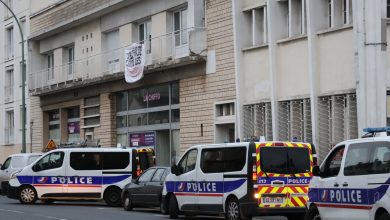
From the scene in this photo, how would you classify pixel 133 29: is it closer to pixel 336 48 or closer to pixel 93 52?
pixel 93 52

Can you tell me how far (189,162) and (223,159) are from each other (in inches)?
57.7

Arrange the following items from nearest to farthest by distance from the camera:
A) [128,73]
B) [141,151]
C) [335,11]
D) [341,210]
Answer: [341,210]
[335,11]
[141,151]
[128,73]

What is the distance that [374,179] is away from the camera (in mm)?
11227

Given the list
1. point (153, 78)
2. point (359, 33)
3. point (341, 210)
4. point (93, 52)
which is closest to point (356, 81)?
point (359, 33)

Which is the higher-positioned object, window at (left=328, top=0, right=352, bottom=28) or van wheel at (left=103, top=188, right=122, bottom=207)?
window at (left=328, top=0, right=352, bottom=28)

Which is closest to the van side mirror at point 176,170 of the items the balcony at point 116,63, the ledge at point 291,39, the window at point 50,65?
the ledge at point 291,39

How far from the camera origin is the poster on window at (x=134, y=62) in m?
31.1

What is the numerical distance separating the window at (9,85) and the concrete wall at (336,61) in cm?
2976

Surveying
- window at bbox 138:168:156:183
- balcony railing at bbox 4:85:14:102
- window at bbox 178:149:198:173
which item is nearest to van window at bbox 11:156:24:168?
window at bbox 138:168:156:183

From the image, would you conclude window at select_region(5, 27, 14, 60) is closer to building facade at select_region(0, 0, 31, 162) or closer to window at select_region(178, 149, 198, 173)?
building facade at select_region(0, 0, 31, 162)

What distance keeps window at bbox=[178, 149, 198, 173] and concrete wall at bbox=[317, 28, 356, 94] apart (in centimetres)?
629

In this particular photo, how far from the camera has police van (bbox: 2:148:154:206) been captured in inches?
964

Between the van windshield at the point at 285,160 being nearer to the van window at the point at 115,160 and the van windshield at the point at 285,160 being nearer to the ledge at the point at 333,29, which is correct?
the ledge at the point at 333,29

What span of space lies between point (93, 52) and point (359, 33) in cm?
1852
